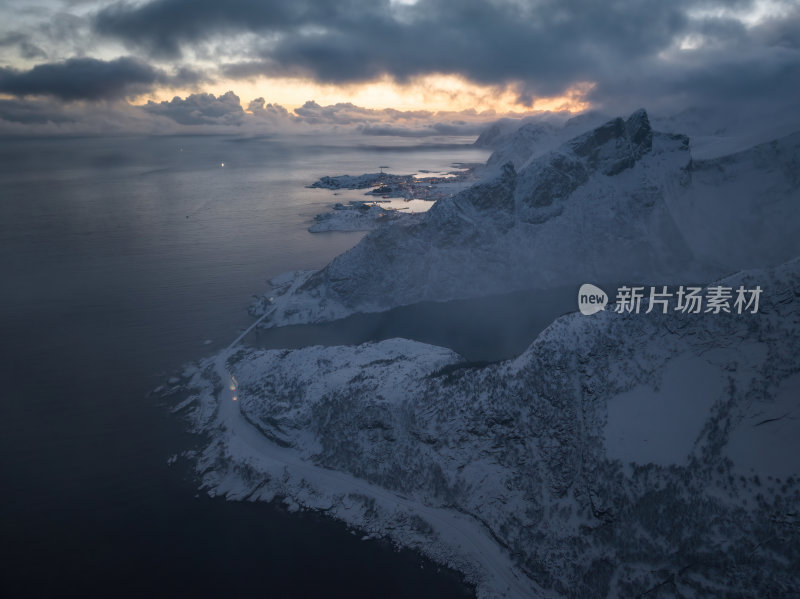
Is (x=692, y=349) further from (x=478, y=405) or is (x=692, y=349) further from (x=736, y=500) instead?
(x=478, y=405)

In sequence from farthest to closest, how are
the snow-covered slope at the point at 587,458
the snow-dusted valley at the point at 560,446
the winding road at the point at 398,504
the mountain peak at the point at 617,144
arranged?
the mountain peak at the point at 617,144
the winding road at the point at 398,504
the snow-dusted valley at the point at 560,446
the snow-covered slope at the point at 587,458

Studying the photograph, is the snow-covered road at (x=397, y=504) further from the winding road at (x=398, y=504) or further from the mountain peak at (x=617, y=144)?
the mountain peak at (x=617, y=144)

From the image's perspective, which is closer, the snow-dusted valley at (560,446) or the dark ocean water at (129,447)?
the snow-dusted valley at (560,446)

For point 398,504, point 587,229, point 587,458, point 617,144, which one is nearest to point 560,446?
point 587,458

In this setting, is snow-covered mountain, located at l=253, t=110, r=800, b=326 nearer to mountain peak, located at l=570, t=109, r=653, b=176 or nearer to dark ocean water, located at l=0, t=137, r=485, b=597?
mountain peak, located at l=570, t=109, r=653, b=176

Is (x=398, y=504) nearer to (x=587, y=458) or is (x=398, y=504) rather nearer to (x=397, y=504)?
(x=397, y=504)

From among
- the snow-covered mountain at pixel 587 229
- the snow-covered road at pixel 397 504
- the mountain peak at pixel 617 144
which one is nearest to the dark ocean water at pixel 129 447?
the snow-covered road at pixel 397 504
